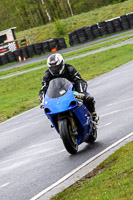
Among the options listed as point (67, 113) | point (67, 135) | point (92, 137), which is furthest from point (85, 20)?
point (67, 135)

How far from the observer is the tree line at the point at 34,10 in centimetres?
9419

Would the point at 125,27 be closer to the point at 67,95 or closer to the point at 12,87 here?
the point at 12,87

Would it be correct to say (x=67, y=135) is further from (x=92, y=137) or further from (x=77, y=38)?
(x=77, y=38)

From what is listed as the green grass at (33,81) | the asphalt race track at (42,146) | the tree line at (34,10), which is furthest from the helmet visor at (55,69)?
the tree line at (34,10)

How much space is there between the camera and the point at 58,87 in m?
8.66

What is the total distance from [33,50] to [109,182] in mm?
42355

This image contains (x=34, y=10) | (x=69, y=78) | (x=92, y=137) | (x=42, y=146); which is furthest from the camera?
(x=34, y=10)

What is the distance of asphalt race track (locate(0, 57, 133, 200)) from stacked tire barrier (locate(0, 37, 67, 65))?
30.8 m

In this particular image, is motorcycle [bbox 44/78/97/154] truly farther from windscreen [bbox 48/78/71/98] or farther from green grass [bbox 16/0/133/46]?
green grass [bbox 16/0/133/46]

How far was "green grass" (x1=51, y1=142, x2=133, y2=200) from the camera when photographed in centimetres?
527

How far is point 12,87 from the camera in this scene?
28938mm

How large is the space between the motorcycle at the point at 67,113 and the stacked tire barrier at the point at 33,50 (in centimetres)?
3893

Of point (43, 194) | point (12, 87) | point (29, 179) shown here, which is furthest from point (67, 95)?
point (12, 87)

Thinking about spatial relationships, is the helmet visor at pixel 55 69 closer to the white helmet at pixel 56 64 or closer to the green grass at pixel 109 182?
the white helmet at pixel 56 64
